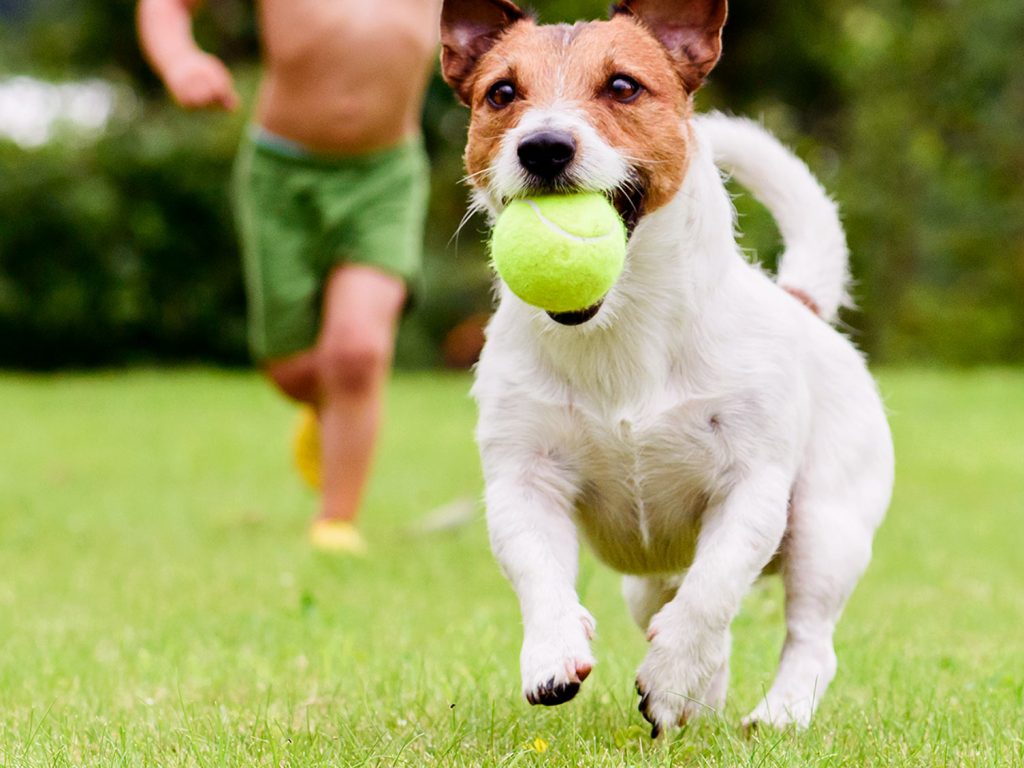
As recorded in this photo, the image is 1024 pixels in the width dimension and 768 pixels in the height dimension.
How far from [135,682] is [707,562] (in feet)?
5.81

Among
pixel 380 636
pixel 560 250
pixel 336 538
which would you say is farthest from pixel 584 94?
pixel 336 538

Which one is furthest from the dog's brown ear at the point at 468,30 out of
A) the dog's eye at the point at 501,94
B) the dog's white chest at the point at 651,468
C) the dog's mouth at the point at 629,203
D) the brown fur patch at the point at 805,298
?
the brown fur patch at the point at 805,298

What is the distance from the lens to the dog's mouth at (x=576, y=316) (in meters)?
3.05

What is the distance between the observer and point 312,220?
6449 millimetres

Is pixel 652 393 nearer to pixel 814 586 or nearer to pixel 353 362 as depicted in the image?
pixel 814 586

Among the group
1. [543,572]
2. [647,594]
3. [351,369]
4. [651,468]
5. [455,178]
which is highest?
[651,468]

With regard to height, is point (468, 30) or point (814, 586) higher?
point (468, 30)

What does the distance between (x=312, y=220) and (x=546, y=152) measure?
3701 millimetres

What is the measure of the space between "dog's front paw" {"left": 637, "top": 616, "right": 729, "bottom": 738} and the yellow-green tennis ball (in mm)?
720

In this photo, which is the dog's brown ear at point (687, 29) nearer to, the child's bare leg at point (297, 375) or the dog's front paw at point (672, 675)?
the dog's front paw at point (672, 675)

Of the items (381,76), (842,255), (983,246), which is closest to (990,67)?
(983,246)

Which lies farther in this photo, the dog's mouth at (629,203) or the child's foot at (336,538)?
the child's foot at (336,538)

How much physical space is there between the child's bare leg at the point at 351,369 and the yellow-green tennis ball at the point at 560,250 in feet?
10.9

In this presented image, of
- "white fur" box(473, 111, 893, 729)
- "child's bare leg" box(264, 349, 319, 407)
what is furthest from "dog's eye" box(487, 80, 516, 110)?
"child's bare leg" box(264, 349, 319, 407)
